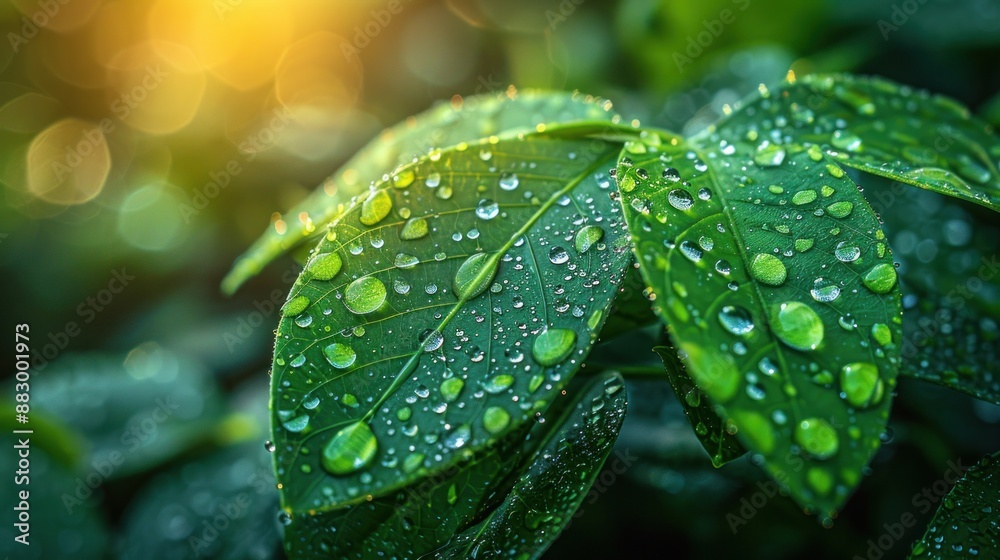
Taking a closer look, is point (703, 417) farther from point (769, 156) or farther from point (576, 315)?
point (769, 156)

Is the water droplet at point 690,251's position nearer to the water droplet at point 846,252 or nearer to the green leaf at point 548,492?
the water droplet at point 846,252

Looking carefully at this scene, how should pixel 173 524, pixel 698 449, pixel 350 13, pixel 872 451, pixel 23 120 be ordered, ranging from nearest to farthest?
pixel 872 451
pixel 698 449
pixel 173 524
pixel 350 13
pixel 23 120

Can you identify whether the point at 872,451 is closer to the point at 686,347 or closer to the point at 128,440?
the point at 686,347

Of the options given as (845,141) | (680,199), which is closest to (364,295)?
(680,199)

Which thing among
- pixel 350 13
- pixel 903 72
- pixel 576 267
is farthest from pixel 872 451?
pixel 350 13

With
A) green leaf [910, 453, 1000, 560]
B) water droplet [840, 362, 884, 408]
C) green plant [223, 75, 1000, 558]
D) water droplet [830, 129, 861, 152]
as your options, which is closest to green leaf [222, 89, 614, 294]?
green plant [223, 75, 1000, 558]

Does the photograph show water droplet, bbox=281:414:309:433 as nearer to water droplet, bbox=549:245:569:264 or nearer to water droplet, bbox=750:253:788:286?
water droplet, bbox=549:245:569:264
